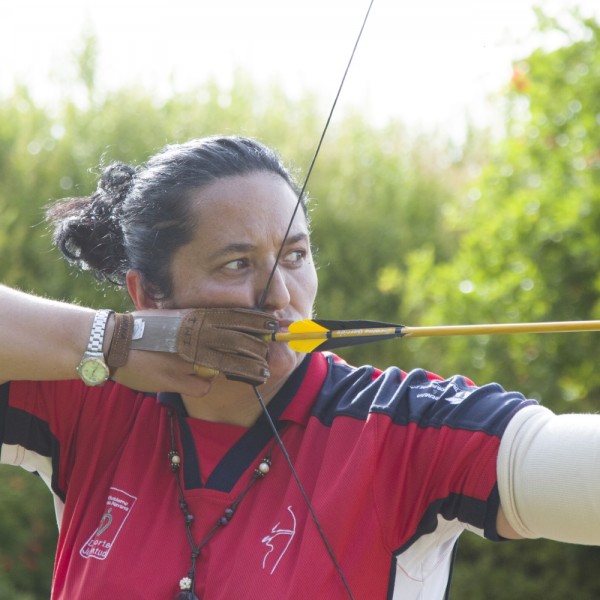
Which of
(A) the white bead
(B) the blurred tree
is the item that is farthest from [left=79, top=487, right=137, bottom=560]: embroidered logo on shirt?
(B) the blurred tree

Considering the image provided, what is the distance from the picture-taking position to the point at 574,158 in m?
4.25

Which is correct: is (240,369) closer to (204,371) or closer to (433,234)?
(204,371)

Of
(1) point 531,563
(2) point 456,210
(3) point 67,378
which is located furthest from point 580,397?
(3) point 67,378

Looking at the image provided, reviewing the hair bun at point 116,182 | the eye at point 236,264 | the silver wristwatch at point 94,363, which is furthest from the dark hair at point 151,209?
the silver wristwatch at point 94,363

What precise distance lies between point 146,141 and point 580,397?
2.81 meters

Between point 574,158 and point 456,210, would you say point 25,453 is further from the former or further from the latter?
point 456,210

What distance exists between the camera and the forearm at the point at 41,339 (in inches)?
77.6

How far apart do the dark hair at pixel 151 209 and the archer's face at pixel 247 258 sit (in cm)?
4

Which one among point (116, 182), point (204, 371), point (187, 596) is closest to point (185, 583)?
point (187, 596)

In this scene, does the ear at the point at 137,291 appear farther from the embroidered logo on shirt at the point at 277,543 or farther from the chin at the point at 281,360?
the embroidered logo on shirt at the point at 277,543

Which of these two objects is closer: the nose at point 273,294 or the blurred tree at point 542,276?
the nose at point 273,294

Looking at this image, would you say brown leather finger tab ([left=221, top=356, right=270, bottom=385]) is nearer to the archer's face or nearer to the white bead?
the archer's face

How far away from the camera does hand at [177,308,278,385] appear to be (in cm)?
187

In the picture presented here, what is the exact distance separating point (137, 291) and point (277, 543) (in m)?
0.69
